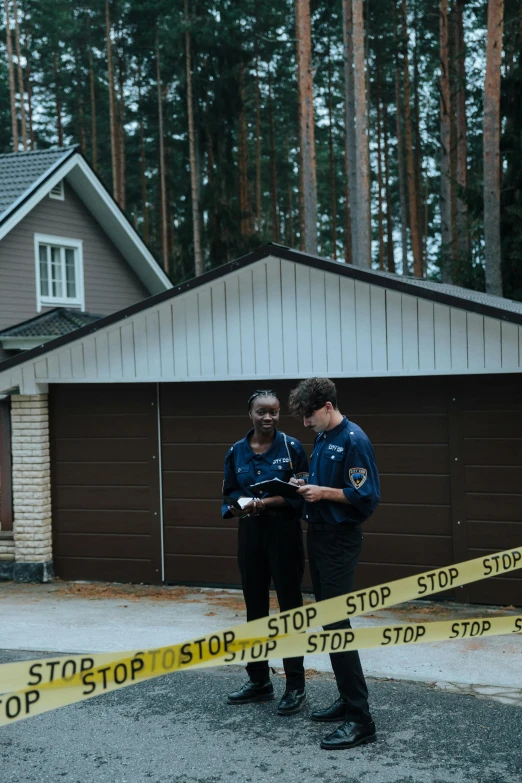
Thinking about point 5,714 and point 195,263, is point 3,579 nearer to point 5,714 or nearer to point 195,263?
point 5,714

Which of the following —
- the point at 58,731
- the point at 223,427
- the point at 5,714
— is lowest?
the point at 58,731

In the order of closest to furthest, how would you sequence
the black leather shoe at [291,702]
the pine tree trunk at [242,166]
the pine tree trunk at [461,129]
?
the black leather shoe at [291,702]
the pine tree trunk at [461,129]
the pine tree trunk at [242,166]

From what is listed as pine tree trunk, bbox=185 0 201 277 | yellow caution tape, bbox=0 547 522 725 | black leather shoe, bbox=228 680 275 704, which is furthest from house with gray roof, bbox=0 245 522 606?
pine tree trunk, bbox=185 0 201 277

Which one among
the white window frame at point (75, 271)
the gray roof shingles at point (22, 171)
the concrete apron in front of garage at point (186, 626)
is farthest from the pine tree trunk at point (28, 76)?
the concrete apron in front of garage at point (186, 626)

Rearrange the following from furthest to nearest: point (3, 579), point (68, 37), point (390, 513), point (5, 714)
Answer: point (68, 37)
point (3, 579)
point (390, 513)
point (5, 714)

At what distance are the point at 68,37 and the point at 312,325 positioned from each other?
1139 inches

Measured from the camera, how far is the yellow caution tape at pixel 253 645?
4.68m

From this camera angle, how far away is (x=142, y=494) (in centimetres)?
1045

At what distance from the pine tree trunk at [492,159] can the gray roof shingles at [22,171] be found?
27.4ft

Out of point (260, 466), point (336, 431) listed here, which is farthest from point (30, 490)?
point (336, 431)

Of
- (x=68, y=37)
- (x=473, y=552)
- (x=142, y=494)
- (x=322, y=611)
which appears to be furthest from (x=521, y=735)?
(x=68, y=37)

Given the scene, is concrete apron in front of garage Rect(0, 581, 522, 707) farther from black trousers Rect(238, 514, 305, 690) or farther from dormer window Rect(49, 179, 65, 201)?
dormer window Rect(49, 179, 65, 201)

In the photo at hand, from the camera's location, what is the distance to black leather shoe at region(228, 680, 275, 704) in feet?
20.3

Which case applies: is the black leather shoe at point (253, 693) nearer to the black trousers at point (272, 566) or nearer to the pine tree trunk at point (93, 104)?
the black trousers at point (272, 566)
